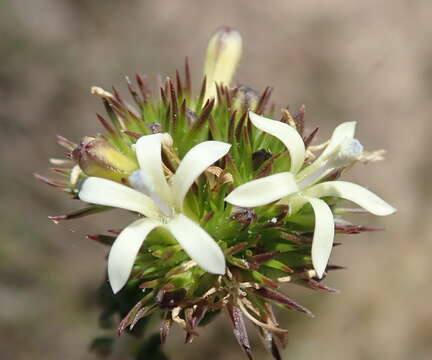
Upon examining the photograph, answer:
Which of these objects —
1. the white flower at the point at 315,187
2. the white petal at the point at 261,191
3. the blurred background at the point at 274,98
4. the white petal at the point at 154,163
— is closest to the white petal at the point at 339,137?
the white flower at the point at 315,187

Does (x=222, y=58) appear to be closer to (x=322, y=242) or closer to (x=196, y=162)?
(x=196, y=162)

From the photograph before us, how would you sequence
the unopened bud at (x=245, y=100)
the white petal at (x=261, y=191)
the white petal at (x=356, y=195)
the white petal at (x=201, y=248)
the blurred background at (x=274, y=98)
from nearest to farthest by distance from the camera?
the white petal at (x=201, y=248)
the white petal at (x=261, y=191)
the white petal at (x=356, y=195)
the unopened bud at (x=245, y=100)
the blurred background at (x=274, y=98)

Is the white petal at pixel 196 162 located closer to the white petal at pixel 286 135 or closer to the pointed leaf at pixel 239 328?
the white petal at pixel 286 135

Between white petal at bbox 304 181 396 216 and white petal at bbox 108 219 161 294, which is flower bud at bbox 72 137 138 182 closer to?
white petal at bbox 108 219 161 294

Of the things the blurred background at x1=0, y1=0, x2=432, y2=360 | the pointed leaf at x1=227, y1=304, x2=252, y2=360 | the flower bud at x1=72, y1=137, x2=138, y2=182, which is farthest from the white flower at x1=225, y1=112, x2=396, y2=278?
the blurred background at x1=0, y1=0, x2=432, y2=360

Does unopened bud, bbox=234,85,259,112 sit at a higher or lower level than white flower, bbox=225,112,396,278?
higher

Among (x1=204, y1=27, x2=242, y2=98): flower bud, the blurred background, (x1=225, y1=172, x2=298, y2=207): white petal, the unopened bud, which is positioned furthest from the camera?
the blurred background

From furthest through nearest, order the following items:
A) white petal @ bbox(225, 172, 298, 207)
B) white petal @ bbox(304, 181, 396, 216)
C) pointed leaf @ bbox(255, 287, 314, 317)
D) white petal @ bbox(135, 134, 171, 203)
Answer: pointed leaf @ bbox(255, 287, 314, 317)
white petal @ bbox(304, 181, 396, 216)
white petal @ bbox(135, 134, 171, 203)
white petal @ bbox(225, 172, 298, 207)

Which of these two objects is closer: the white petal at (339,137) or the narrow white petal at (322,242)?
the narrow white petal at (322,242)
